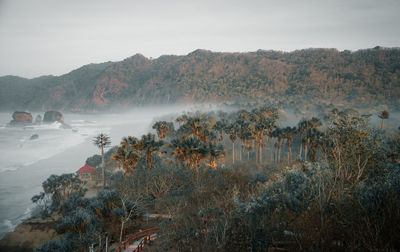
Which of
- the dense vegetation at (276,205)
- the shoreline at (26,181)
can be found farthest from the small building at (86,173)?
the dense vegetation at (276,205)

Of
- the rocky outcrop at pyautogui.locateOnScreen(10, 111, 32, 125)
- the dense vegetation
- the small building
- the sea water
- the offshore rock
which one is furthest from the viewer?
the rocky outcrop at pyautogui.locateOnScreen(10, 111, 32, 125)

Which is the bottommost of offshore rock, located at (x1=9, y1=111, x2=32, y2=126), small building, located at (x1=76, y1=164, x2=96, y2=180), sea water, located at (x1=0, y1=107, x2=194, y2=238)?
sea water, located at (x1=0, y1=107, x2=194, y2=238)

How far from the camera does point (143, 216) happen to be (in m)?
25.4

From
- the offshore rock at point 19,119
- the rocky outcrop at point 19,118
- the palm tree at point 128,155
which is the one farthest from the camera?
the rocky outcrop at point 19,118

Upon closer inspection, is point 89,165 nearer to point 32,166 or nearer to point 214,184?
point 32,166

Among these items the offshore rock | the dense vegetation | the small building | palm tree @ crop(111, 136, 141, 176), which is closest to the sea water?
the small building

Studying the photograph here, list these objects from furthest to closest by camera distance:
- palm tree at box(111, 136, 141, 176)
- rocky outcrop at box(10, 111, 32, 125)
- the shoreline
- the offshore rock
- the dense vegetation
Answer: rocky outcrop at box(10, 111, 32, 125), the offshore rock, the shoreline, palm tree at box(111, 136, 141, 176), the dense vegetation

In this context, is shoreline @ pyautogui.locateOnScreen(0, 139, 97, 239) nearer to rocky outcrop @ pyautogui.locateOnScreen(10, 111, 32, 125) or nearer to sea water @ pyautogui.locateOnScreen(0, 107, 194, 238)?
sea water @ pyautogui.locateOnScreen(0, 107, 194, 238)

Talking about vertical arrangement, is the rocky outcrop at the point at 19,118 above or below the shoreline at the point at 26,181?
above

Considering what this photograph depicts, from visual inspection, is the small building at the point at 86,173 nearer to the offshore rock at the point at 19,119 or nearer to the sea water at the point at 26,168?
the sea water at the point at 26,168

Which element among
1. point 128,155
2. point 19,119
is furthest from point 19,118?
point 128,155

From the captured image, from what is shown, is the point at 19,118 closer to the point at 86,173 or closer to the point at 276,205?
the point at 86,173

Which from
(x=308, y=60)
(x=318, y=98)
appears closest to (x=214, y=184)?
(x=318, y=98)

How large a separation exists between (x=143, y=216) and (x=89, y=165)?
4199 cm
